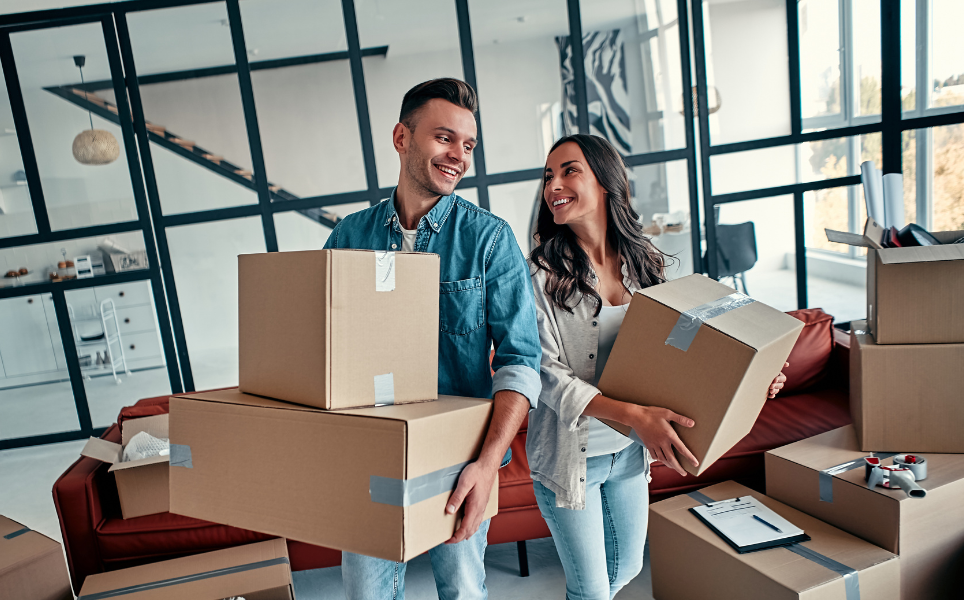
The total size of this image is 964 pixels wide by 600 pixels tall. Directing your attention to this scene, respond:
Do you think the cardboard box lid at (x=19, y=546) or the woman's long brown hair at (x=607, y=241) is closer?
the woman's long brown hair at (x=607, y=241)

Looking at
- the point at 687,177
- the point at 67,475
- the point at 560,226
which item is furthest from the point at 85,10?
the point at 687,177

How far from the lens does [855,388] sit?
1.59 meters

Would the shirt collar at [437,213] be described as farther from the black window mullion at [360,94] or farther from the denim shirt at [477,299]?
the black window mullion at [360,94]

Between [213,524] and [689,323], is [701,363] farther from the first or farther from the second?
[213,524]

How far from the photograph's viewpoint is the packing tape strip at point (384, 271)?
2.63 ft

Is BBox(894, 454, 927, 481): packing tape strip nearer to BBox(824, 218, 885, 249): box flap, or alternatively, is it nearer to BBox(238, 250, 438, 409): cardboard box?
BBox(824, 218, 885, 249): box flap

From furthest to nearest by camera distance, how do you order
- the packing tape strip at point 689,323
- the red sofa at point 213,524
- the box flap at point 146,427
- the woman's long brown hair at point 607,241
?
1. the box flap at point 146,427
2. the red sofa at point 213,524
3. the woman's long brown hair at point 607,241
4. the packing tape strip at point 689,323

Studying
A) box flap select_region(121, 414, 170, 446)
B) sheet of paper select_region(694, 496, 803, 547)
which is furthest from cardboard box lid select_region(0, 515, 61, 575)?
sheet of paper select_region(694, 496, 803, 547)

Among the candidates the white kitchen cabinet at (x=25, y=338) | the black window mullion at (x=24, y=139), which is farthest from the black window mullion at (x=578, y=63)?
the white kitchen cabinet at (x=25, y=338)

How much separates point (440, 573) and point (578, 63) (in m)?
3.19

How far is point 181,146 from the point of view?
136 inches

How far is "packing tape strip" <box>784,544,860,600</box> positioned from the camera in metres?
1.27

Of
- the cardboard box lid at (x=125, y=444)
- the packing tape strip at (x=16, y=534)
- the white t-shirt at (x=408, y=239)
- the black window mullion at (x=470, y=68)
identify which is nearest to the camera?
the white t-shirt at (x=408, y=239)

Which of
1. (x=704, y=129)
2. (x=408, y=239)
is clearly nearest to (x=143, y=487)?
(x=408, y=239)
